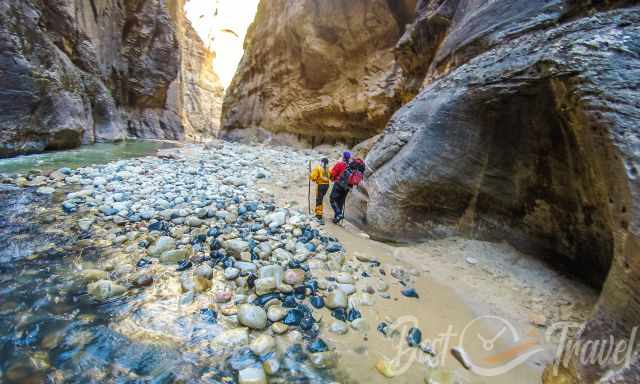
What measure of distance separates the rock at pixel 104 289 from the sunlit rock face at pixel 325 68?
1113cm

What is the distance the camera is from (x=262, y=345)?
1.77 metres

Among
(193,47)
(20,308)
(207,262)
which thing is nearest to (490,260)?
(207,262)

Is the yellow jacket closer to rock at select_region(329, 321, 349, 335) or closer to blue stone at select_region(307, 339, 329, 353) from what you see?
rock at select_region(329, 321, 349, 335)

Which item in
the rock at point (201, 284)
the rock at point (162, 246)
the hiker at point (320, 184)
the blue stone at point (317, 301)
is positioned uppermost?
the hiker at point (320, 184)

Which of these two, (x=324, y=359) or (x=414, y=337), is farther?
(x=414, y=337)

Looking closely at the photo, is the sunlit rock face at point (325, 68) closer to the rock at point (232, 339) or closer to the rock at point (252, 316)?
the rock at point (252, 316)

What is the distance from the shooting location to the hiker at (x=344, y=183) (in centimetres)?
421

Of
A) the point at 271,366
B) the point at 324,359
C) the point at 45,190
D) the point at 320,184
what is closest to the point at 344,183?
the point at 320,184

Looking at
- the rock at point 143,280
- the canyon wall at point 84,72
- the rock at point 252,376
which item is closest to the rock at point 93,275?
the rock at point 143,280

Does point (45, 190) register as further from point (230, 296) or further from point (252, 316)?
point (252, 316)

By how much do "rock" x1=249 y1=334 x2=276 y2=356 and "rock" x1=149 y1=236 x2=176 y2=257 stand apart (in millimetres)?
1586

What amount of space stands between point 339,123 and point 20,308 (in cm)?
1366

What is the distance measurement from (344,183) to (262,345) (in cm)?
292

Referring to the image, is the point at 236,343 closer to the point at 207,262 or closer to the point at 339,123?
the point at 207,262
